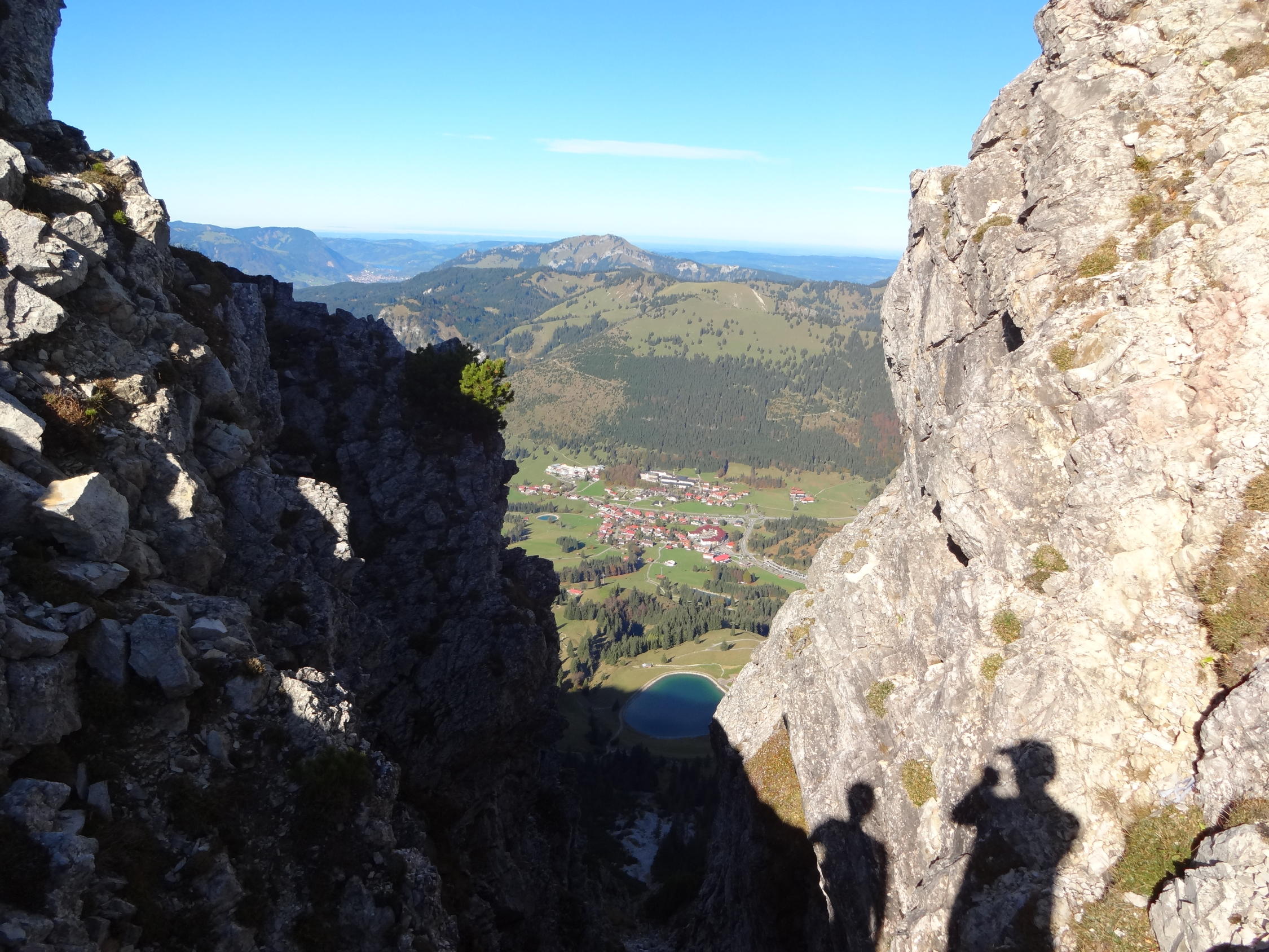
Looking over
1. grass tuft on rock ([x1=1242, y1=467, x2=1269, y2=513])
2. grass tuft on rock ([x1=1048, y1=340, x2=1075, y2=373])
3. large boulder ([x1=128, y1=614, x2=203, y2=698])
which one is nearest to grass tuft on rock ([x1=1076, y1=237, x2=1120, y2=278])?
grass tuft on rock ([x1=1048, y1=340, x2=1075, y2=373])

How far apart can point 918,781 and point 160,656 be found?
29.6 meters

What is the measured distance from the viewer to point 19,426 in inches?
728

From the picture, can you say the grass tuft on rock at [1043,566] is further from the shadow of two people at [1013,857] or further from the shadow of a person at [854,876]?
the shadow of a person at [854,876]

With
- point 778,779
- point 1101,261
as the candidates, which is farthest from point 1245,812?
point 778,779

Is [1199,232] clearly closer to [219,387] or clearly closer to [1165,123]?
[1165,123]

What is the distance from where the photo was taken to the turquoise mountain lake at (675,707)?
144000mm

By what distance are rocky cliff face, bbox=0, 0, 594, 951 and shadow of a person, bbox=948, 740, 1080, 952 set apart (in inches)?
703

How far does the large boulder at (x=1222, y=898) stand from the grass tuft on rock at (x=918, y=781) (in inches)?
415

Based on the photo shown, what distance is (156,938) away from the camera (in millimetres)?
13664

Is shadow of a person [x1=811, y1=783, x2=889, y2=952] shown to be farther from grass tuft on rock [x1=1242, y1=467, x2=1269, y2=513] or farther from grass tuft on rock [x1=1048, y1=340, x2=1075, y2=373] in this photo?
grass tuft on rock [x1=1048, y1=340, x2=1075, y2=373]

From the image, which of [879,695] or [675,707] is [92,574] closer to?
[879,695]

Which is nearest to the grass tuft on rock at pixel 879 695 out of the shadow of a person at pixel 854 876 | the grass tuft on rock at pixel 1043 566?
the shadow of a person at pixel 854 876

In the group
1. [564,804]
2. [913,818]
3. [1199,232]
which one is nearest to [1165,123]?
[1199,232]

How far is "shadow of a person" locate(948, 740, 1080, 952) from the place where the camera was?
67.3ft
